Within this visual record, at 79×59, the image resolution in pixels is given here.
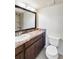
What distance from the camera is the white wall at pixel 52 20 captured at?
3580mm

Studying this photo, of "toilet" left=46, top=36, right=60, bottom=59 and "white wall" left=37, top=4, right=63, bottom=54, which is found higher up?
"white wall" left=37, top=4, right=63, bottom=54

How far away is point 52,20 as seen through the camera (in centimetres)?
384

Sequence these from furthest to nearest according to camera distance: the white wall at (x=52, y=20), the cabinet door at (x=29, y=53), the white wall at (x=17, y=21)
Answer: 1. the white wall at (x=52, y=20)
2. the white wall at (x=17, y=21)
3. the cabinet door at (x=29, y=53)

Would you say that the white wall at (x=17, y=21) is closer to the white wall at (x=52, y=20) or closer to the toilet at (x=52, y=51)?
the toilet at (x=52, y=51)

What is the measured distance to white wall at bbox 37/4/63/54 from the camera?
11.7 feet

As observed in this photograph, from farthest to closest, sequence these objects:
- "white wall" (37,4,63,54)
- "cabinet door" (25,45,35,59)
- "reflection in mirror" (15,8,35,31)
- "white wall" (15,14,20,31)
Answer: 1. "white wall" (37,4,63,54)
2. "reflection in mirror" (15,8,35,31)
3. "white wall" (15,14,20,31)
4. "cabinet door" (25,45,35,59)

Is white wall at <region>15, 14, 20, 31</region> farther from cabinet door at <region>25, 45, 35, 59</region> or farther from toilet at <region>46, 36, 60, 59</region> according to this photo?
toilet at <region>46, 36, 60, 59</region>

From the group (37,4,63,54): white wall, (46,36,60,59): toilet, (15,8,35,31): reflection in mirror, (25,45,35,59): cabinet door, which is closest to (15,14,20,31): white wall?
(15,8,35,31): reflection in mirror

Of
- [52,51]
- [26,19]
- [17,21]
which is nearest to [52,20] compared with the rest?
[26,19]

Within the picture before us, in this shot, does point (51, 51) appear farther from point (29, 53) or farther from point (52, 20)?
point (52, 20)

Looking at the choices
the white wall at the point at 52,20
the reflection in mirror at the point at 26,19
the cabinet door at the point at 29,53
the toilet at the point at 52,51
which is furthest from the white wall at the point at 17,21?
the white wall at the point at 52,20
